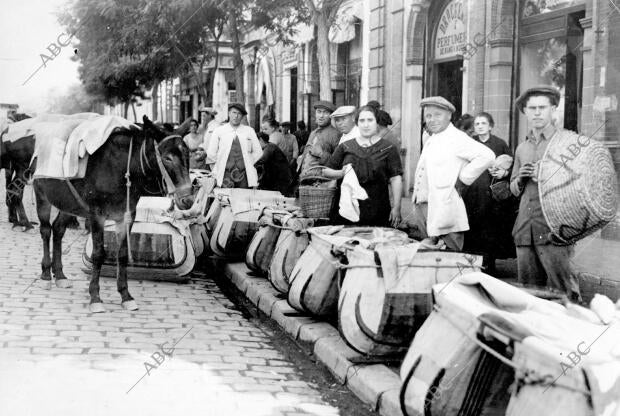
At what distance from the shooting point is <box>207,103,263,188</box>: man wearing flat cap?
1178cm

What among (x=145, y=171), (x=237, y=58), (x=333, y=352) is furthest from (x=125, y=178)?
(x=237, y=58)

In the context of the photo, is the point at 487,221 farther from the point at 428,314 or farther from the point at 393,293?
the point at 393,293

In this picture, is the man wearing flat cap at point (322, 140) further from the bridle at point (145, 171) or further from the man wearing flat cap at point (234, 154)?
the man wearing flat cap at point (234, 154)

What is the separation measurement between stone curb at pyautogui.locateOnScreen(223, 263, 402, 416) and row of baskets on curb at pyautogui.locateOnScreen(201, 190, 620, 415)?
143 millimetres

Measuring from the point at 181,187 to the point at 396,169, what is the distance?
Answer: 2.03m

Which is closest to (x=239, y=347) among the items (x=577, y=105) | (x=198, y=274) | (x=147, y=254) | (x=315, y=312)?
(x=315, y=312)

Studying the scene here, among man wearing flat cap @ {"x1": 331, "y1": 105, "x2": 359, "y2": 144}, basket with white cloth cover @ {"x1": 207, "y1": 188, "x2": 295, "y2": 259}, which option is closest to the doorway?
basket with white cloth cover @ {"x1": 207, "y1": 188, "x2": 295, "y2": 259}

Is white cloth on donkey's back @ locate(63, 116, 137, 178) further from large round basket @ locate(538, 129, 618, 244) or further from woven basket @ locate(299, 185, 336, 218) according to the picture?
large round basket @ locate(538, 129, 618, 244)

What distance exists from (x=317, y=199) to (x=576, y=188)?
2.88 m

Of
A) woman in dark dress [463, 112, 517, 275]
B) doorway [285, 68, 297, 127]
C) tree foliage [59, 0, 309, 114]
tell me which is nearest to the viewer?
woman in dark dress [463, 112, 517, 275]

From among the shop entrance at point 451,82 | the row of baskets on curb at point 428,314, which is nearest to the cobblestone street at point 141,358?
the row of baskets on curb at point 428,314

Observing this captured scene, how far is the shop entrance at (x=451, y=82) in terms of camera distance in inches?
669

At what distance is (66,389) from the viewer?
16.7 ft

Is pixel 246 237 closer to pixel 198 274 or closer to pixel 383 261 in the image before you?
pixel 198 274
